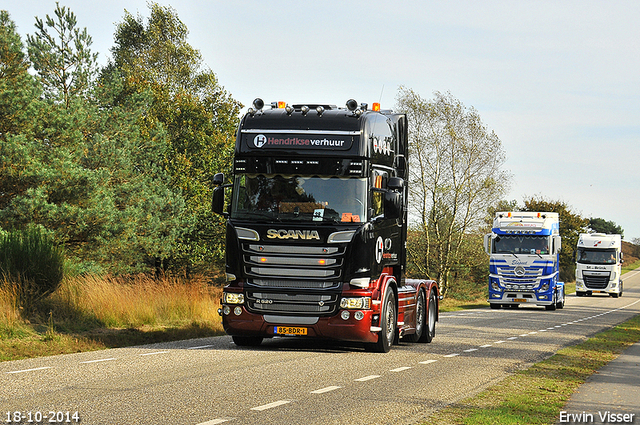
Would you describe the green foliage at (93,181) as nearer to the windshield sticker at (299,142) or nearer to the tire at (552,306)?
the windshield sticker at (299,142)

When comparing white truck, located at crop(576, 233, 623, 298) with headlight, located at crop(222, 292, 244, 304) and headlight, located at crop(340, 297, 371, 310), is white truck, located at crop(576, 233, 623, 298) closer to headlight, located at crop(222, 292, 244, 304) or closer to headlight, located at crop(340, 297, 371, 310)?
headlight, located at crop(340, 297, 371, 310)

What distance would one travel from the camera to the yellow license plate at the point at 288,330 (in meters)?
13.2

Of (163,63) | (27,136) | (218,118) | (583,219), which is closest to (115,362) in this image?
(27,136)

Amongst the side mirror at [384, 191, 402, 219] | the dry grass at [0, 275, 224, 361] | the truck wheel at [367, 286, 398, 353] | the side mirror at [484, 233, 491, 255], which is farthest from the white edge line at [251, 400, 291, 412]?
the side mirror at [484, 233, 491, 255]

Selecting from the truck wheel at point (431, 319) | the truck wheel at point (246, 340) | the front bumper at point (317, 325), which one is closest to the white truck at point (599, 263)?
the truck wheel at point (431, 319)

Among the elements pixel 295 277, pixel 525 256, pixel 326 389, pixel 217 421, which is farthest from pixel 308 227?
pixel 525 256

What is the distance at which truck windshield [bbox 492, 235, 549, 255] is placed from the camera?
3353 cm

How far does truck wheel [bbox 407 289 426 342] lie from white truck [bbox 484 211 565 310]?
16.9 metres

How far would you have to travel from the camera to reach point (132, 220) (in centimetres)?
3106

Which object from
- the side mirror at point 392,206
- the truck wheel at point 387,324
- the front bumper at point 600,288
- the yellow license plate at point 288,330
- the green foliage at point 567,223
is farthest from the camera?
the green foliage at point 567,223

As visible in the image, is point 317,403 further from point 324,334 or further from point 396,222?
point 396,222

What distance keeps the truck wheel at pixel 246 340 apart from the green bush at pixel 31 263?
4.22 m

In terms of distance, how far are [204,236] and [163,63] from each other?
616 inches
